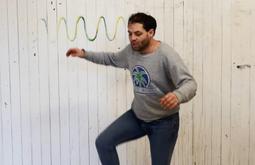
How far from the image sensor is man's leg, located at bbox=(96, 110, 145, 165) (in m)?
2.38

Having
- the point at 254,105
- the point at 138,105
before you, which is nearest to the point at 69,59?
the point at 138,105

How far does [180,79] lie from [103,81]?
88 cm

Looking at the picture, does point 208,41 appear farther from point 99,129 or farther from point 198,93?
point 99,129

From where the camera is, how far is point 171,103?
6.67 ft

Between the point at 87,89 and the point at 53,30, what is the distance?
A: 483mm

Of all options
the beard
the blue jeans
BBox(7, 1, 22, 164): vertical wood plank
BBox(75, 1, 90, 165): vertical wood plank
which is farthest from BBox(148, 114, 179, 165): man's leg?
BBox(7, 1, 22, 164): vertical wood plank

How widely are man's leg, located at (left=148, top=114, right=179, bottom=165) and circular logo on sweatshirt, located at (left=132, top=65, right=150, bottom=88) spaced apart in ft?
0.75

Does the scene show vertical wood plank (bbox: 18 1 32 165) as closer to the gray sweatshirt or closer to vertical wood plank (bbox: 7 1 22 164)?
vertical wood plank (bbox: 7 1 22 164)

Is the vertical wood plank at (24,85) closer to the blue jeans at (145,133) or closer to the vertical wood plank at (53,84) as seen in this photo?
the vertical wood plank at (53,84)

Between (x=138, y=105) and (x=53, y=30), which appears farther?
(x=53, y=30)

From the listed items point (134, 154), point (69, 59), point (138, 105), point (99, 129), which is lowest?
point (134, 154)

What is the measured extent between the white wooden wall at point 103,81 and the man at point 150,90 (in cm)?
51

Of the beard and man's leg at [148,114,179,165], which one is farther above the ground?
the beard

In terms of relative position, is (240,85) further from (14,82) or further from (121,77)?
(14,82)
